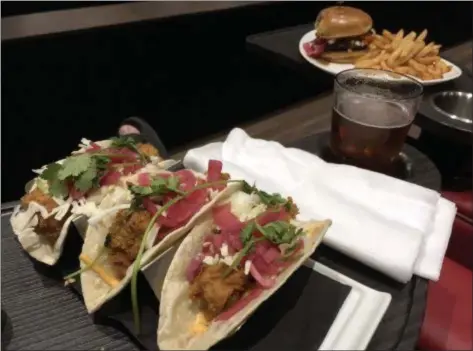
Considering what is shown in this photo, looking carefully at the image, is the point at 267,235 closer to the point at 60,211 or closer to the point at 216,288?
the point at 216,288

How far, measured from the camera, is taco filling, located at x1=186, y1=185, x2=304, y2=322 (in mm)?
1197

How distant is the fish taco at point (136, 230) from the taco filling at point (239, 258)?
71 mm

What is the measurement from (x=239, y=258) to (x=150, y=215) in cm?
24

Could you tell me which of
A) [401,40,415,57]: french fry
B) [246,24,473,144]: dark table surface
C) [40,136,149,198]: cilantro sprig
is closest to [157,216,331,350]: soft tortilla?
[40,136,149,198]: cilantro sprig

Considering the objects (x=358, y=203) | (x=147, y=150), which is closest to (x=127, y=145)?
(x=147, y=150)

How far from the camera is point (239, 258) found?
3.97ft

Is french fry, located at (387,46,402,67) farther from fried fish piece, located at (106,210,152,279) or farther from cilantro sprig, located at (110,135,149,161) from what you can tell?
fried fish piece, located at (106,210,152,279)

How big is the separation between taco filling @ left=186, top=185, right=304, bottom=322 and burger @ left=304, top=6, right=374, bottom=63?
5.20 feet

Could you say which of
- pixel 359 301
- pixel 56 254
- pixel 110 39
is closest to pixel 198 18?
pixel 110 39

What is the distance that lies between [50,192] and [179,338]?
1.78ft

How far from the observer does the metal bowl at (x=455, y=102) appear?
8.14 ft

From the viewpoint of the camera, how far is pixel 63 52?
2742mm

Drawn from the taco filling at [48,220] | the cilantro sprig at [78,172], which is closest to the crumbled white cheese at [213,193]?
the cilantro sprig at [78,172]

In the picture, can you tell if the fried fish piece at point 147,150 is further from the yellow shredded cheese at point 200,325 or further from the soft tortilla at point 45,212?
the yellow shredded cheese at point 200,325
